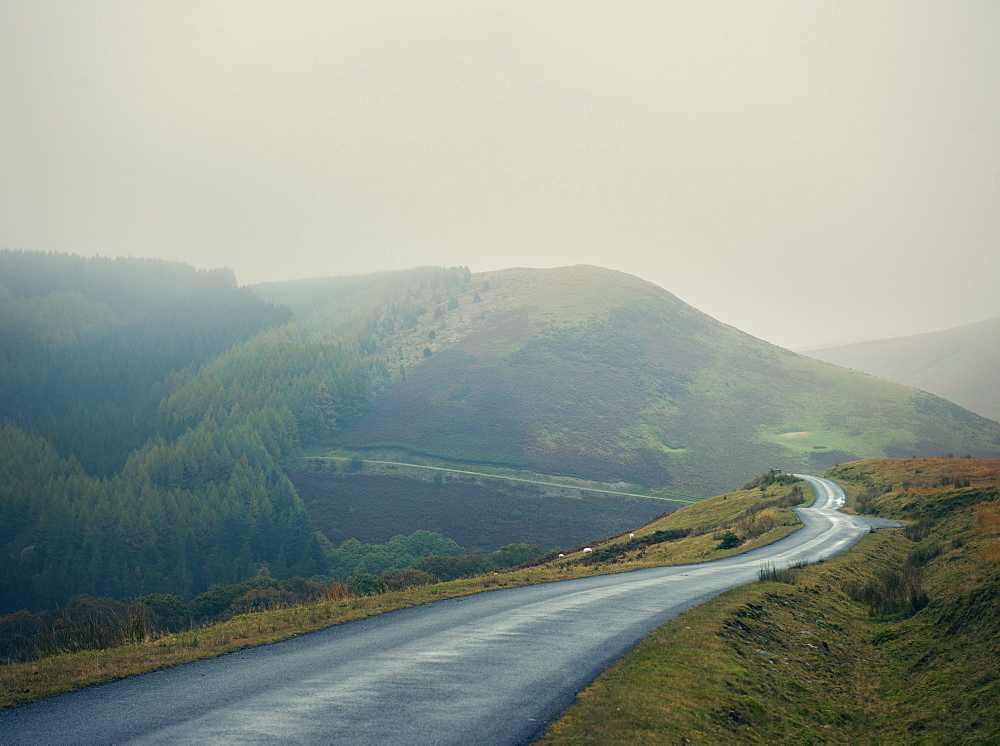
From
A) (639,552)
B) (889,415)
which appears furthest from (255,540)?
(889,415)

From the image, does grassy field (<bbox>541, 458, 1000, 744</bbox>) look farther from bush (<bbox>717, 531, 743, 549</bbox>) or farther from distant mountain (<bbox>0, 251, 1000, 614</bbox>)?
distant mountain (<bbox>0, 251, 1000, 614</bbox>)

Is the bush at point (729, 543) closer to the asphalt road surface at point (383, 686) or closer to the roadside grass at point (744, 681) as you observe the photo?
the roadside grass at point (744, 681)

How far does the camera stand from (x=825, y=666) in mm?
14250

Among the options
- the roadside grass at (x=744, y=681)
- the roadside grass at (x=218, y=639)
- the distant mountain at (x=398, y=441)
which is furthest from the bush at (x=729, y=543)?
the distant mountain at (x=398, y=441)

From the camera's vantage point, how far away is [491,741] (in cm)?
802

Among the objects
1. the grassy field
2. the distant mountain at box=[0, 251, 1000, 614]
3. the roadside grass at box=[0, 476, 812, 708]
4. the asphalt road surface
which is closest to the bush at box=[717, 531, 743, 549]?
the roadside grass at box=[0, 476, 812, 708]

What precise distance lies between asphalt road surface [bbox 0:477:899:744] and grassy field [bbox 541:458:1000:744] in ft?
3.19

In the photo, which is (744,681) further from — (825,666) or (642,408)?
(642,408)

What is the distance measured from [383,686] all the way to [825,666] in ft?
35.3

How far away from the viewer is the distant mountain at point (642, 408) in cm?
Result: 13075

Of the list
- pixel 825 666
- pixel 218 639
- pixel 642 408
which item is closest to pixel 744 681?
pixel 825 666

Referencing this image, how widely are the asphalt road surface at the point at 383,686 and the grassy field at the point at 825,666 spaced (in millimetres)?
973

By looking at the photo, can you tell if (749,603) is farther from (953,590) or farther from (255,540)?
Answer: (255,540)

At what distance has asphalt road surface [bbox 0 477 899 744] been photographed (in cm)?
823
